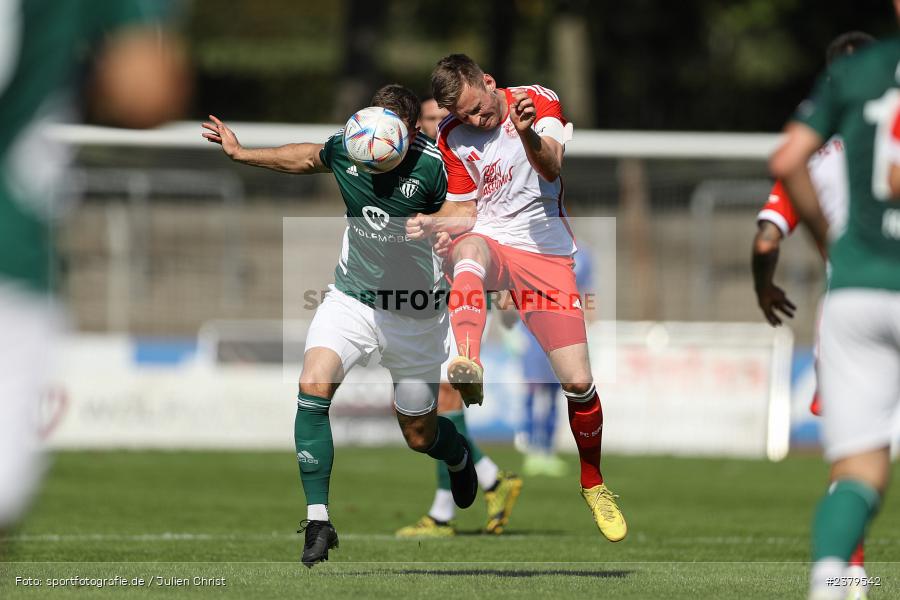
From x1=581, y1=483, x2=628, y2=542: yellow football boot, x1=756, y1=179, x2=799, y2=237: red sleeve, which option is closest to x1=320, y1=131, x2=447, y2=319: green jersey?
x1=581, y1=483, x2=628, y2=542: yellow football boot

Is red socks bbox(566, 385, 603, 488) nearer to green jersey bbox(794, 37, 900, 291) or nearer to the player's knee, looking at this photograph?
the player's knee

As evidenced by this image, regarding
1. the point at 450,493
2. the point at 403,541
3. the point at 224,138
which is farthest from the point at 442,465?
the point at 224,138

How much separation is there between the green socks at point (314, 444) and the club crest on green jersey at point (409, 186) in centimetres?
124

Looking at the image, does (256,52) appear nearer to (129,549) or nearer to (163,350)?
(163,350)

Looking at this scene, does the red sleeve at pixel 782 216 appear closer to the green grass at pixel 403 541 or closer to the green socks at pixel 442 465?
the green grass at pixel 403 541

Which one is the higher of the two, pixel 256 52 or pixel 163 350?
pixel 256 52

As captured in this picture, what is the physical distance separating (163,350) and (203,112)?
24152 millimetres

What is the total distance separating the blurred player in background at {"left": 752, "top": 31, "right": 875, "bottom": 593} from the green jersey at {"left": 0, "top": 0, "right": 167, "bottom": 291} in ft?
13.5

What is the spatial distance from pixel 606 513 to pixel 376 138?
2393 mm

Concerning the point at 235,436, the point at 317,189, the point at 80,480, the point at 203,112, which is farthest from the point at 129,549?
the point at 203,112

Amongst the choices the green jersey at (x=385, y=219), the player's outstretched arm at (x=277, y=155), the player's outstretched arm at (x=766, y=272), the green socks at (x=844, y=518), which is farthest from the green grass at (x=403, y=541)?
the player's outstretched arm at (x=277, y=155)

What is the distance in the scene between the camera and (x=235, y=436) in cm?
1917

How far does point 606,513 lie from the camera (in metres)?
8.31

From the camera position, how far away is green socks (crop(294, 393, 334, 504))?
8055mm
